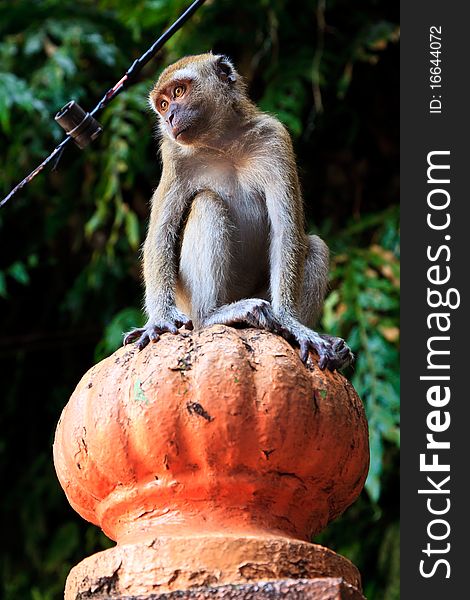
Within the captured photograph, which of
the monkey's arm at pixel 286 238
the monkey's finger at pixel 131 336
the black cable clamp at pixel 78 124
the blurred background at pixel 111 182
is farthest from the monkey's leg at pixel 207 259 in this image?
the blurred background at pixel 111 182

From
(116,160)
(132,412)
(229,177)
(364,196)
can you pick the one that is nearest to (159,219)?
(229,177)

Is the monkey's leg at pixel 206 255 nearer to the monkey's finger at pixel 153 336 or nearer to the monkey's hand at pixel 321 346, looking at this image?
the monkey's hand at pixel 321 346

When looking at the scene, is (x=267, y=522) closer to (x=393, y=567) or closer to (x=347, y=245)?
(x=393, y=567)

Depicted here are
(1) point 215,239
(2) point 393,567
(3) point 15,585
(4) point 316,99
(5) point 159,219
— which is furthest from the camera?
(3) point 15,585

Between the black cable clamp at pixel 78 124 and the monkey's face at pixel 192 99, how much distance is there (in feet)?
3.63

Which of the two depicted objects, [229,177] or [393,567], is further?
[393,567]

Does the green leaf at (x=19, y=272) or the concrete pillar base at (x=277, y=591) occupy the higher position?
the green leaf at (x=19, y=272)

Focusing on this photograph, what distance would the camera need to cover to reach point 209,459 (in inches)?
128

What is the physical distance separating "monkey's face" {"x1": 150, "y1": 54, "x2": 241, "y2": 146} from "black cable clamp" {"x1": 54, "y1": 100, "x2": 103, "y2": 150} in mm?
1105

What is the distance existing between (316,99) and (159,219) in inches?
141

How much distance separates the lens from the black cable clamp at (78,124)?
13.7 ft

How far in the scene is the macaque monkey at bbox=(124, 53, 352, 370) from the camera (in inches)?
188

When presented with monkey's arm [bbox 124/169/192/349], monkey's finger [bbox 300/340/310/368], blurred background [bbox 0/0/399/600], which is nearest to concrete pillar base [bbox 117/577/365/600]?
monkey's finger [bbox 300/340/310/368]

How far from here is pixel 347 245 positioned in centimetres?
838
